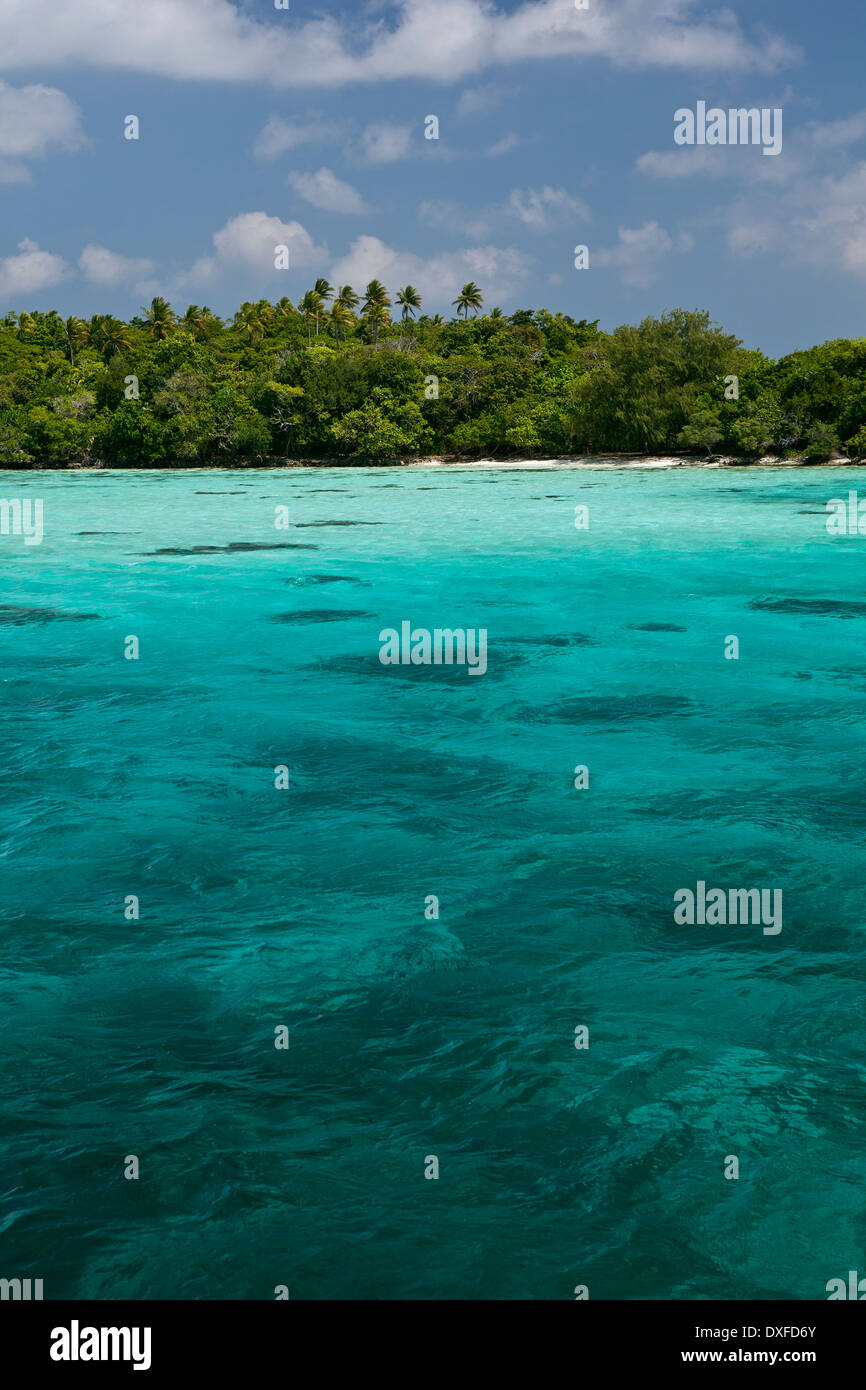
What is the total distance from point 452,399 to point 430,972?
57703 mm

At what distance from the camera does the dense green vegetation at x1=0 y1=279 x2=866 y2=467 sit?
5094cm

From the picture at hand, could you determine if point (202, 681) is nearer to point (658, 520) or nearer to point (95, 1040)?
point (95, 1040)

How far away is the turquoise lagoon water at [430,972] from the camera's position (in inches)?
161

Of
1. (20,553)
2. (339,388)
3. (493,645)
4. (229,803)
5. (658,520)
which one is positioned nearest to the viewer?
(229,803)

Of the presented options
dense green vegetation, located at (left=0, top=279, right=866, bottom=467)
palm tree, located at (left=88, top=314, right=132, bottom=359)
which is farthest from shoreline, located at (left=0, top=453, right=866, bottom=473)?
palm tree, located at (left=88, top=314, right=132, bottom=359)

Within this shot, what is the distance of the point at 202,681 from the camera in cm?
1286

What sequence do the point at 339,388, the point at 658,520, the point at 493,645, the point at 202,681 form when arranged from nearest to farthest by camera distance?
1. the point at 202,681
2. the point at 493,645
3. the point at 658,520
4. the point at 339,388

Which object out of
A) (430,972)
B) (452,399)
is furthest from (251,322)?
(430,972)

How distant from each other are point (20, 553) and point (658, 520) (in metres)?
15.4

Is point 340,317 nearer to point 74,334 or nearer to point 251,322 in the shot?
point 251,322

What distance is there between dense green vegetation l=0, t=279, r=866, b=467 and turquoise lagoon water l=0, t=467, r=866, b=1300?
39.3 metres

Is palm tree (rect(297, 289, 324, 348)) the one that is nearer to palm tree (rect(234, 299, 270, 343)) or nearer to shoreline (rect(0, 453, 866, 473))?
palm tree (rect(234, 299, 270, 343))

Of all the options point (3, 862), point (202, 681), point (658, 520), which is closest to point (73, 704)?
point (202, 681)

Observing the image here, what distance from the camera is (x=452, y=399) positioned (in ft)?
201
